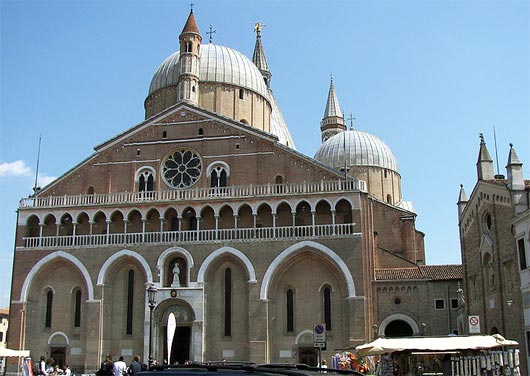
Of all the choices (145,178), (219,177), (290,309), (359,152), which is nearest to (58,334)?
(145,178)

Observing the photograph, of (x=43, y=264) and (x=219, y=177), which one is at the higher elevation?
(x=219, y=177)

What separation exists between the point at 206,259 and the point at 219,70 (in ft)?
50.1

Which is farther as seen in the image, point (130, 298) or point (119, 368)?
point (130, 298)

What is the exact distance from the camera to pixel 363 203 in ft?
116

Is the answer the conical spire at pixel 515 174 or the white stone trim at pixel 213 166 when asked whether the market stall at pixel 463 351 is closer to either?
the conical spire at pixel 515 174

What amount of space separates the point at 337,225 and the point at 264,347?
7.32 meters

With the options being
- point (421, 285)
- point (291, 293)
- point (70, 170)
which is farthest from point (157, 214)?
point (421, 285)

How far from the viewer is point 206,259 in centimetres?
3566

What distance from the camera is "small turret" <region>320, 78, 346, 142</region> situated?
61.8 meters

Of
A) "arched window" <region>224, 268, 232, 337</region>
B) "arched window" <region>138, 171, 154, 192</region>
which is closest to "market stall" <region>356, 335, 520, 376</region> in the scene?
"arched window" <region>224, 268, 232, 337</region>

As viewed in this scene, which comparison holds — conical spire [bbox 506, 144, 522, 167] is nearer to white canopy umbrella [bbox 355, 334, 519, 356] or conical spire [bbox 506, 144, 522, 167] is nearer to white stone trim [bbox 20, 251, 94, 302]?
white canopy umbrella [bbox 355, 334, 519, 356]

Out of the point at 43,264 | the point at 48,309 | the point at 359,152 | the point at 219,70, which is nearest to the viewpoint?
the point at 43,264

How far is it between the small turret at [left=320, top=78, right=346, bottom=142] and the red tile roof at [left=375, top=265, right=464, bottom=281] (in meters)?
26.3

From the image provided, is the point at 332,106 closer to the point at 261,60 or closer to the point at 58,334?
the point at 261,60
